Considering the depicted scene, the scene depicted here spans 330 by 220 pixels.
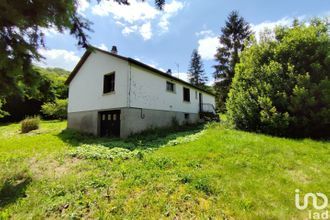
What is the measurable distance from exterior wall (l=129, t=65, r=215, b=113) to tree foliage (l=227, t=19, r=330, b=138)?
17.2ft

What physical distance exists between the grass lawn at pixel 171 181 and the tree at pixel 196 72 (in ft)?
119

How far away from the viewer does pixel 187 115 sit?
1905 cm

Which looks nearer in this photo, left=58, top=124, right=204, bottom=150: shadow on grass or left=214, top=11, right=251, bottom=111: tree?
left=58, top=124, right=204, bottom=150: shadow on grass

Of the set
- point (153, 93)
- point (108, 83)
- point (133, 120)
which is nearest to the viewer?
point (133, 120)

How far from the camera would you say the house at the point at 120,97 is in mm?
12797

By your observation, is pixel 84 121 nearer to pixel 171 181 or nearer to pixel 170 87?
pixel 170 87

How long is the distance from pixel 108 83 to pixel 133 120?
3.56 m

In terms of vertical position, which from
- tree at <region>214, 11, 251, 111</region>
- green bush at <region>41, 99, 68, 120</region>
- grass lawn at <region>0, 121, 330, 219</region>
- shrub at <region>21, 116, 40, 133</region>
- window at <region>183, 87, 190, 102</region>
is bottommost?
grass lawn at <region>0, 121, 330, 219</region>

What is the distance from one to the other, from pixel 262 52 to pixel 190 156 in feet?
28.6

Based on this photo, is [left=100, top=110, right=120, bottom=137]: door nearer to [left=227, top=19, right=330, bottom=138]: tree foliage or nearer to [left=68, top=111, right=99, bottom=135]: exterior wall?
[left=68, top=111, right=99, bottom=135]: exterior wall

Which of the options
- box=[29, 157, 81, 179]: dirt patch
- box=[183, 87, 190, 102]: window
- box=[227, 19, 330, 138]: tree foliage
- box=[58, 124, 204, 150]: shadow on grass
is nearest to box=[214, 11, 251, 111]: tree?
box=[183, 87, 190, 102]: window

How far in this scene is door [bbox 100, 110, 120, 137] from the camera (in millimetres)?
13414

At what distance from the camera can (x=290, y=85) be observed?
1094cm

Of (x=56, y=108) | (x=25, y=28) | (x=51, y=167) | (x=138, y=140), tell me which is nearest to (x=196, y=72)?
(x=56, y=108)
